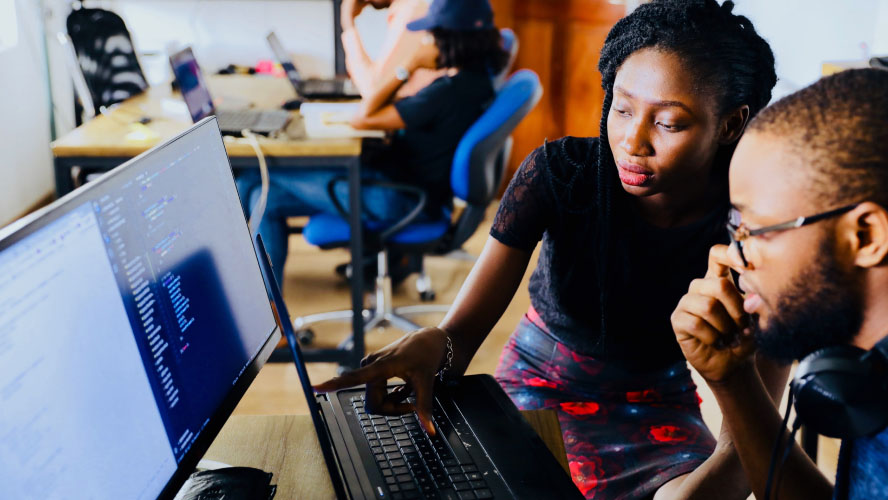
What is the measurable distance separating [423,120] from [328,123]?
0.93 ft

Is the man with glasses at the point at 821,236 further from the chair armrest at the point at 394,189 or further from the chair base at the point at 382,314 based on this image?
the chair base at the point at 382,314

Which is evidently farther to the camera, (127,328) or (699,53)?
(699,53)

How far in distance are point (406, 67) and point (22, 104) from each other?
2071 mm

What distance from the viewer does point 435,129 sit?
2.45 meters

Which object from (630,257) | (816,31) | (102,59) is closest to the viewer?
(630,257)

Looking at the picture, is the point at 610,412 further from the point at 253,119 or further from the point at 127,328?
the point at 253,119

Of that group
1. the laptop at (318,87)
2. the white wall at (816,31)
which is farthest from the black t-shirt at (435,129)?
the white wall at (816,31)

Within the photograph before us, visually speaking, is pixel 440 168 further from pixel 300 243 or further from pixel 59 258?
pixel 59 258

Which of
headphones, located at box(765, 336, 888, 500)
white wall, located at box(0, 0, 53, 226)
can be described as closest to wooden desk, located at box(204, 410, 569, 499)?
headphones, located at box(765, 336, 888, 500)

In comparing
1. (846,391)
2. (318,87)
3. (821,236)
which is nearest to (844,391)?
(846,391)

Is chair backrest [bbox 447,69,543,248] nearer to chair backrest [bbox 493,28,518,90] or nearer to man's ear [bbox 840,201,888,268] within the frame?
chair backrest [bbox 493,28,518,90]

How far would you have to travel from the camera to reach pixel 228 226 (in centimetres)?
93

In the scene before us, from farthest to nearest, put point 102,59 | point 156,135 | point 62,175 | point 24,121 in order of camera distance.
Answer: point 24,121, point 102,59, point 156,135, point 62,175

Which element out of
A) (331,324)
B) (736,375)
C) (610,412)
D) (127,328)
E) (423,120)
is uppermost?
(127,328)
